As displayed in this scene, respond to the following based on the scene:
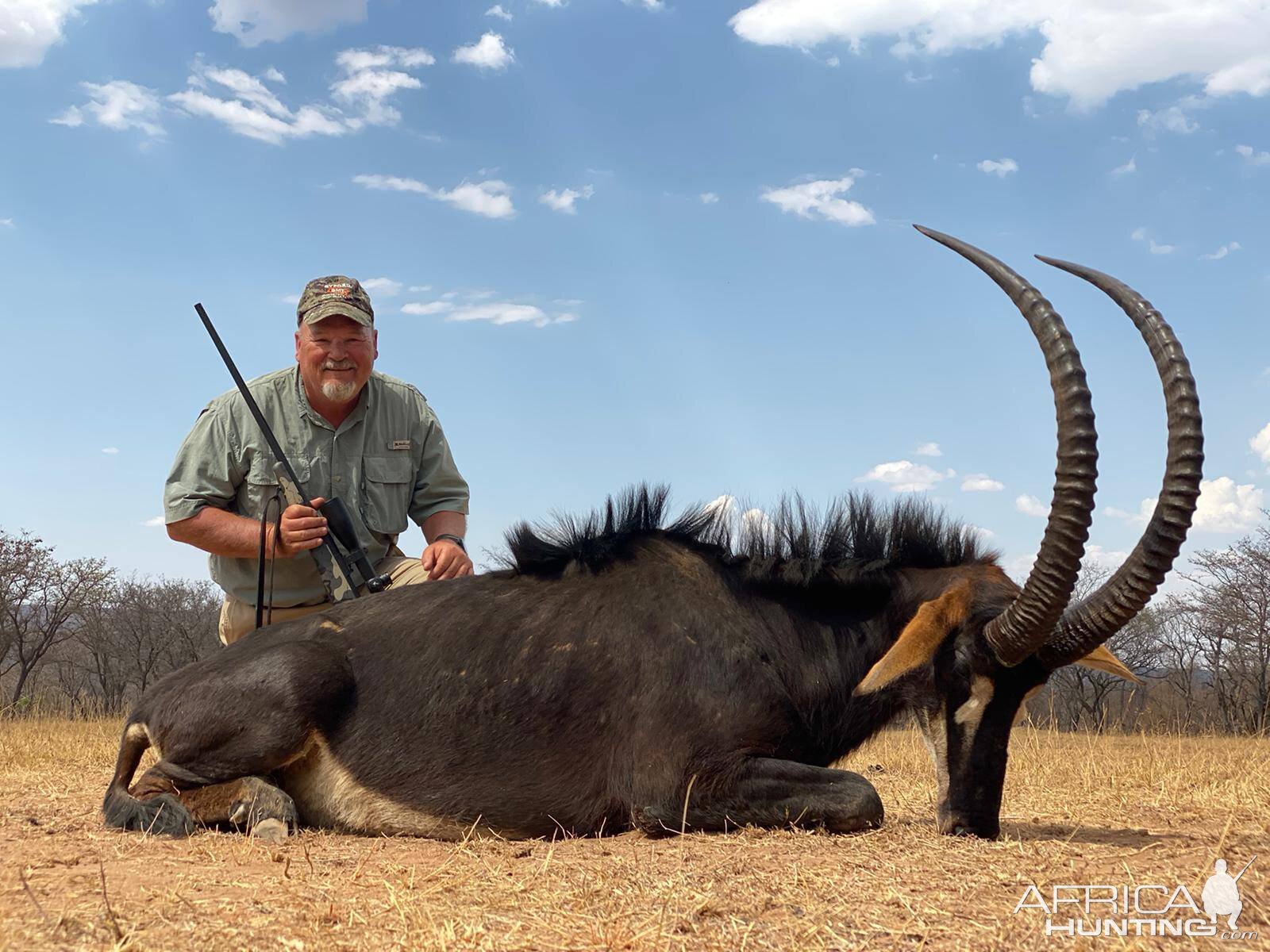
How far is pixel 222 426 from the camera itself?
23.9 feet

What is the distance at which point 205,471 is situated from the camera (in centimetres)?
712

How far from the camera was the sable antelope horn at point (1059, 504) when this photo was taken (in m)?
4.70

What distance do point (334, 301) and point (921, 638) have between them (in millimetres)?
4277

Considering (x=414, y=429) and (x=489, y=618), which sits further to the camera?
(x=414, y=429)

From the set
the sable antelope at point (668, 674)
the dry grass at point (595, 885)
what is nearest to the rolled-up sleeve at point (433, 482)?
the sable antelope at point (668, 674)

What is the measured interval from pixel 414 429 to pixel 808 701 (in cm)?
366

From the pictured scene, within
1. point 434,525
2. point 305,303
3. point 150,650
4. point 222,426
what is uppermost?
point 305,303

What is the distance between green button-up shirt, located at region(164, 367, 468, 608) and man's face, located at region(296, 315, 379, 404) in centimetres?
26

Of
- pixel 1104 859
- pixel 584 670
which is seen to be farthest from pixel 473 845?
pixel 1104 859

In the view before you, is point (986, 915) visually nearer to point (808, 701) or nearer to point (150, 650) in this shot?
point (808, 701)

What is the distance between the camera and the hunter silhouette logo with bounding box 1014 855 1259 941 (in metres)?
3.39

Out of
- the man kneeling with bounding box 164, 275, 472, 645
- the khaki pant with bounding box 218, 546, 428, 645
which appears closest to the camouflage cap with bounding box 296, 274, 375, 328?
the man kneeling with bounding box 164, 275, 472, 645

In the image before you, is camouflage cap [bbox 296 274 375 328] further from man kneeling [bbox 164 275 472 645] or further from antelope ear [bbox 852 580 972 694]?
antelope ear [bbox 852 580 972 694]

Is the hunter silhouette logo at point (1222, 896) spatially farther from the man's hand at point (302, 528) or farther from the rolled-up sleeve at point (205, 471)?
the rolled-up sleeve at point (205, 471)
